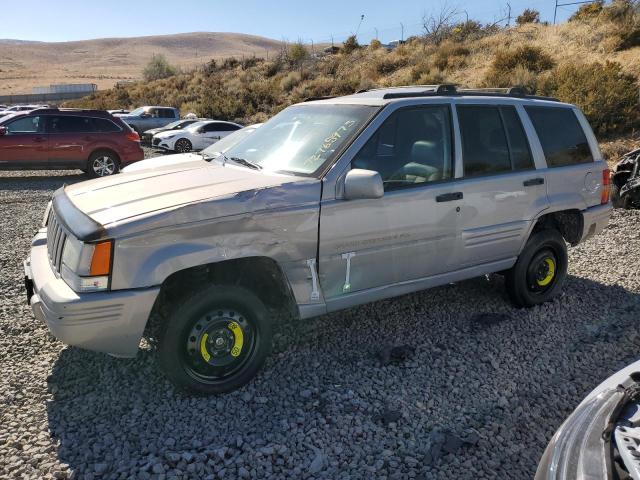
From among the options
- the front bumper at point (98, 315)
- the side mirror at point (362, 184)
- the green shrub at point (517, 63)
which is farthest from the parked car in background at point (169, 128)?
the front bumper at point (98, 315)

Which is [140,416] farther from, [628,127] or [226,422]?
[628,127]

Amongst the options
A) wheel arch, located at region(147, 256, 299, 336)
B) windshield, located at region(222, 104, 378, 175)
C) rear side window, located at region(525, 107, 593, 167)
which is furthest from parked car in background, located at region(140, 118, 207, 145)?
wheel arch, located at region(147, 256, 299, 336)

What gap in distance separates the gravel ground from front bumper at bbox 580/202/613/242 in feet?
2.25

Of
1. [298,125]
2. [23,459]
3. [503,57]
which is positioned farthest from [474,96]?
[503,57]

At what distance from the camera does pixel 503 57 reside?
838 inches

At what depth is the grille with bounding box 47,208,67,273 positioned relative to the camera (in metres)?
3.34

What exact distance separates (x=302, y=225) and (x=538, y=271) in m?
2.60

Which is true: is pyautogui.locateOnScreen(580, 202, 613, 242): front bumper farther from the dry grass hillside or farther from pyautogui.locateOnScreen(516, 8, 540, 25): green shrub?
pyautogui.locateOnScreen(516, 8, 540, 25): green shrub

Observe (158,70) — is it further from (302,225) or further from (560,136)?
(302,225)

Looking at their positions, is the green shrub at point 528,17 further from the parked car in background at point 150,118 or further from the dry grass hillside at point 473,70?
the parked car in background at point 150,118

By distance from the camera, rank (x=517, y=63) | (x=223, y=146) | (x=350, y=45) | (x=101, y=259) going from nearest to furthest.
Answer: (x=101, y=259), (x=223, y=146), (x=517, y=63), (x=350, y=45)

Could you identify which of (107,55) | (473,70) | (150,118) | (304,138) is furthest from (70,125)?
(107,55)

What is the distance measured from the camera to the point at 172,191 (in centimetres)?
343

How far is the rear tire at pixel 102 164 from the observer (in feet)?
42.8
